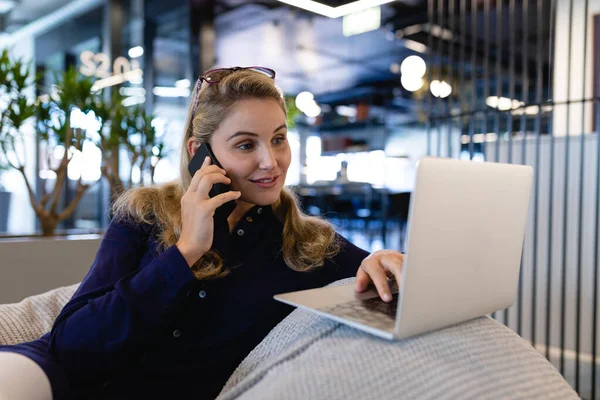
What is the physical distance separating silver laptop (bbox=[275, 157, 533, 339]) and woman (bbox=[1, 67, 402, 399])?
0.15 m

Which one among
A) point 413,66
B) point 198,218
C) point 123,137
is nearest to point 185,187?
point 198,218

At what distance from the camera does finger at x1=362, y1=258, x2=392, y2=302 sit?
0.96m

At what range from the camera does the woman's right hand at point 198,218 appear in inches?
43.4

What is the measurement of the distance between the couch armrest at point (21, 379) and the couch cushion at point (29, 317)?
31cm

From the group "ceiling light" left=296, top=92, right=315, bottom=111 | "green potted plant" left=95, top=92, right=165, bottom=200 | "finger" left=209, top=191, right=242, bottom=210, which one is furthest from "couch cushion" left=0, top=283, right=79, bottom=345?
"ceiling light" left=296, top=92, right=315, bottom=111

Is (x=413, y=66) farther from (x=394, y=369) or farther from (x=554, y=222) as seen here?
(x=394, y=369)

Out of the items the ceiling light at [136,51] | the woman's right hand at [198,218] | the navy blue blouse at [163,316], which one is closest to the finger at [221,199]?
the woman's right hand at [198,218]

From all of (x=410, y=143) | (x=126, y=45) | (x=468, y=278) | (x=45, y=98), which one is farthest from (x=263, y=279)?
(x=410, y=143)

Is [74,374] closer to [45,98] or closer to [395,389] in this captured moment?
[395,389]

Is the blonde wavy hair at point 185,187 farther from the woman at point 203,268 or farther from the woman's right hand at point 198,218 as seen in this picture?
the woman's right hand at point 198,218

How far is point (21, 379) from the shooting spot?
0.97 metres

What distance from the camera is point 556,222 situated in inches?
130

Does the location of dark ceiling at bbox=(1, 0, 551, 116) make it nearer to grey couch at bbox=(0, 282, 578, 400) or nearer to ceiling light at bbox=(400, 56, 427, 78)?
ceiling light at bbox=(400, 56, 427, 78)

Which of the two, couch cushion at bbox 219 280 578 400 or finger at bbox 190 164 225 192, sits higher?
finger at bbox 190 164 225 192
